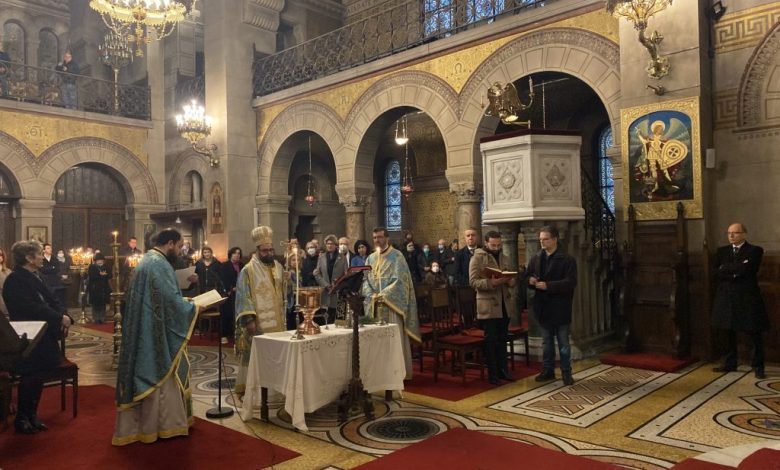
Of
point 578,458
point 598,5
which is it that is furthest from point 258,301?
point 598,5

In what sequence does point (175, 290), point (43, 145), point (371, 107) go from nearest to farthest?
point (175, 290) < point (371, 107) < point (43, 145)

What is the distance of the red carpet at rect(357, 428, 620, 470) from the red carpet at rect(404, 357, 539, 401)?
4.66 ft

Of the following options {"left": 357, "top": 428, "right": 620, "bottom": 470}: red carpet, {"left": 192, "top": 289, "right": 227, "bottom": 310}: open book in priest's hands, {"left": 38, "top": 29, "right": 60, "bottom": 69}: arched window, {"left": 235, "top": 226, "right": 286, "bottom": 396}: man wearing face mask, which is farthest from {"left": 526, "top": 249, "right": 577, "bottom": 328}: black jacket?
{"left": 38, "top": 29, "right": 60, "bottom": 69}: arched window

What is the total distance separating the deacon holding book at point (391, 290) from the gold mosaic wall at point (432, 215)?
947cm

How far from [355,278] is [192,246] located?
12680 mm

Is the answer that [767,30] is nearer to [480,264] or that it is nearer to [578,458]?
[480,264]

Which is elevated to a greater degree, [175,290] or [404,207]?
[404,207]

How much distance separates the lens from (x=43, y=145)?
15203 millimetres

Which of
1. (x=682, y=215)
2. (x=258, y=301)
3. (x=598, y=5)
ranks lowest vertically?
(x=258, y=301)

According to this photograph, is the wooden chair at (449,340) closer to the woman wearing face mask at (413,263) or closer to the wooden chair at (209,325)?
the wooden chair at (209,325)

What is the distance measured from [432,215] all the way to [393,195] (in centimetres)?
187

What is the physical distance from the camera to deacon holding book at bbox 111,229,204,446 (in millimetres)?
4582

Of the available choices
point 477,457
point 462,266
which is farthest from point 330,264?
point 477,457

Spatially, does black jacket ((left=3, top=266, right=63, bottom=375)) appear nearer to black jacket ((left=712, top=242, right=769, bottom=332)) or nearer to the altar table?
the altar table
